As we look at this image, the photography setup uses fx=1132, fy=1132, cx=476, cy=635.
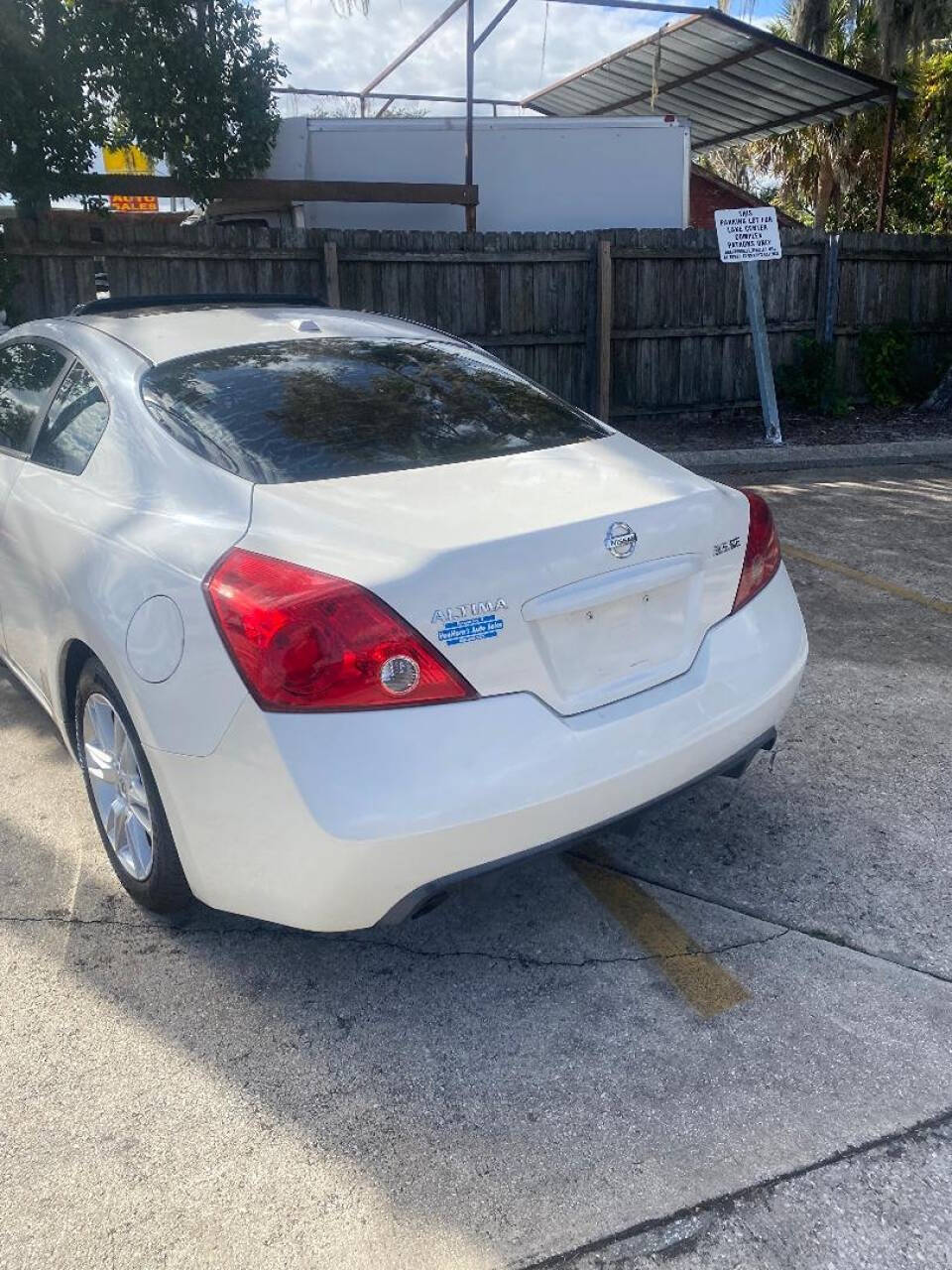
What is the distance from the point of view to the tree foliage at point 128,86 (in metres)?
8.62

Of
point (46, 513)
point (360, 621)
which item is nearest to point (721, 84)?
point (46, 513)

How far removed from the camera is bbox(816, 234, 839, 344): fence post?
1193 centimetres

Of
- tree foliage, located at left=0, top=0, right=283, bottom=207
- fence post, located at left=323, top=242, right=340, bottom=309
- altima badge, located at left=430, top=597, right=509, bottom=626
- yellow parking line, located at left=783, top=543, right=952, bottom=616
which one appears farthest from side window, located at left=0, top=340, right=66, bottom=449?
fence post, located at left=323, top=242, right=340, bottom=309

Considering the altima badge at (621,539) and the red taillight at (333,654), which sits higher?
the altima badge at (621,539)

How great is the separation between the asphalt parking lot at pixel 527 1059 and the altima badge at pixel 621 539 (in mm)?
670

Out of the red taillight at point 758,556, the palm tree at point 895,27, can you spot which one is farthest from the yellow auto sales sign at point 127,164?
the palm tree at point 895,27

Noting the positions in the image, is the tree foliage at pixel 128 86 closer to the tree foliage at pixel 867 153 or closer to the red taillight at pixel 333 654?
the red taillight at pixel 333 654

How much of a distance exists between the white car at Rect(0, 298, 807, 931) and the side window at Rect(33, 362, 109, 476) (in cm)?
1

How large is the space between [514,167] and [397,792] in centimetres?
1033

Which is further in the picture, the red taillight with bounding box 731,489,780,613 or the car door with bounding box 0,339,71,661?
the car door with bounding box 0,339,71,661

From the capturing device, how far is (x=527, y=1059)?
2.61 meters

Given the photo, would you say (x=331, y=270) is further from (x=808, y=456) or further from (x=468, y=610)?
A: (x=468, y=610)

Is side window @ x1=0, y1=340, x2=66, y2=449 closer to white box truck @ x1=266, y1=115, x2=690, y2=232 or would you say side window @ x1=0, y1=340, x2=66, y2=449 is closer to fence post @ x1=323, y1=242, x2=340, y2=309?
fence post @ x1=323, y1=242, x2=340, y2=309

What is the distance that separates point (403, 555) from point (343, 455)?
651 mm
